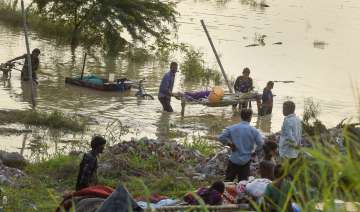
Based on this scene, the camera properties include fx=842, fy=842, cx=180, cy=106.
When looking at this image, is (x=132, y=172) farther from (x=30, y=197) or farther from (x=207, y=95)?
(x=207, y=95)

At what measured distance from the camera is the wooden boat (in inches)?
672

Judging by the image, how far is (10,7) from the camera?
2666 centimetres

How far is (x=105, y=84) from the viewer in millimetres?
17016

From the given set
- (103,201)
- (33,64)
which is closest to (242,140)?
(103,201)

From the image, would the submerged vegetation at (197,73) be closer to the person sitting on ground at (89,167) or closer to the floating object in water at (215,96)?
the floating object in water at (215,96)

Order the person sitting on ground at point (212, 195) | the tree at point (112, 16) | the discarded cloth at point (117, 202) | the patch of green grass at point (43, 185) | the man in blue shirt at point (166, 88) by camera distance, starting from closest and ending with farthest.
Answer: the discarded cloth at point (117, 202) → the person sitting on ground at point (212, 195) → the patch of green grass at point (43, 185) → the man in blue shirt at point (166, 88) → the tree at point (112, 16)

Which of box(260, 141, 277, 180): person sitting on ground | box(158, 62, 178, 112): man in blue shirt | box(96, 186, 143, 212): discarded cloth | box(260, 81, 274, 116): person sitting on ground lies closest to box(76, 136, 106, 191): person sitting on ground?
box(260, 141, 277, 180): person sitting on ground

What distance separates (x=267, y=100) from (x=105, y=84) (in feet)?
11.1

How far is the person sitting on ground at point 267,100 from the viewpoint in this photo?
1562 cm

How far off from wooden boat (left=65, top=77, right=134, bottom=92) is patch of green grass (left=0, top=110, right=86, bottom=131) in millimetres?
3171

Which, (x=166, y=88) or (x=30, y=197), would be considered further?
(x=166, y=88)

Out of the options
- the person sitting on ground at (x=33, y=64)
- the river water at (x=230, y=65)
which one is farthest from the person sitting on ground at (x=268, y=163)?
the person sitting on ground at (x=33, y=64)

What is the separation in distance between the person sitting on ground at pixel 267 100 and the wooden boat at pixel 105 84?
9.79 feet

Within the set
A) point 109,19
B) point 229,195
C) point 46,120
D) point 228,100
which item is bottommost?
point 46,120
